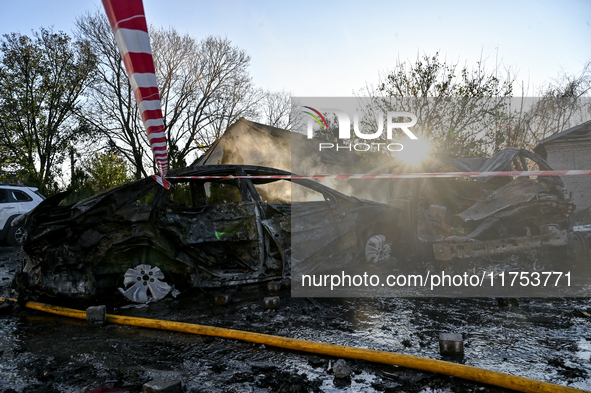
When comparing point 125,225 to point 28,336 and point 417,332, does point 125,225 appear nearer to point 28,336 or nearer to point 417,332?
point 28,336

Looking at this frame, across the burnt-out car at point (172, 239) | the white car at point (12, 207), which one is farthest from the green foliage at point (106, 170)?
the burnt-out car at point (172, 239)

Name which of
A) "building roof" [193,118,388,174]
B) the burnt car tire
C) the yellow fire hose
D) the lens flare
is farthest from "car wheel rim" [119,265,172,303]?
the lens flare

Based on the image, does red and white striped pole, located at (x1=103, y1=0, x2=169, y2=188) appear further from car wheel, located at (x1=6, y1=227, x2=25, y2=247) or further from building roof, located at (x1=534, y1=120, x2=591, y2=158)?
building roof, located at (x1=534, y1=120, x2=591, y2=158)

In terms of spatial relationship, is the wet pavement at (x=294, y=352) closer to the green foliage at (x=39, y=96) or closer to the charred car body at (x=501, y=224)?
the charred car body at (x=501, y=224)

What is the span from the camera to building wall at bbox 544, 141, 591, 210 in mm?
17766

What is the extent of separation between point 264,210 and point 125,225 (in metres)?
1.63

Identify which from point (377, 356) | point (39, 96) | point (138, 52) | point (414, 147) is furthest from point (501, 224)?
point (39, 96)

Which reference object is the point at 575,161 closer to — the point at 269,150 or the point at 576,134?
the point at 576,134

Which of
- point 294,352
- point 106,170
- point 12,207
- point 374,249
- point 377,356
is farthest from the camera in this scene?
point 106,170

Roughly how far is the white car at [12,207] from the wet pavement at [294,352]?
7.66 meters

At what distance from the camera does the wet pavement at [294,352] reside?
2.54 m

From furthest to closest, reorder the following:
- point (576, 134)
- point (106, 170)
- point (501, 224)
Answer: point (106, 170)
point (576, 134)
point (501, 224)

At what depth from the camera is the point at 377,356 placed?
8.90 ft

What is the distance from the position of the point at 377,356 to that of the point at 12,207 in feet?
37.6
